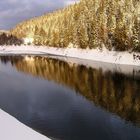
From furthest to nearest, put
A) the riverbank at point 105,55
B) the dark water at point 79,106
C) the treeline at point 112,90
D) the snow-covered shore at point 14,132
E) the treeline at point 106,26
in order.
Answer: the treeline at point 106,26, the riverbank at point 105,55, the treeline at point 112,90, the dark water at point 79,106, the snow-covered shore at point 14,132

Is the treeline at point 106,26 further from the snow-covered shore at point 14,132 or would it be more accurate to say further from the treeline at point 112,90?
the snow-covered shore at point 14,132

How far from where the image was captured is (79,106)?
3319 cm

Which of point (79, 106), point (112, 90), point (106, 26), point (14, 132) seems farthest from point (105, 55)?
point (14, 132)

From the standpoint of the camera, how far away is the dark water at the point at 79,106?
2467 centimetres

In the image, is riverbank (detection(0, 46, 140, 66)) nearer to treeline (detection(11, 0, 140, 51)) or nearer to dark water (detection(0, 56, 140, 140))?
treeline (detection(11, 0, 140, 51))

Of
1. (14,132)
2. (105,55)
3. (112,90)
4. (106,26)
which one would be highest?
(106,26)

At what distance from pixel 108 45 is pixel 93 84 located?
3692 cm

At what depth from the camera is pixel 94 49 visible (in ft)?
301

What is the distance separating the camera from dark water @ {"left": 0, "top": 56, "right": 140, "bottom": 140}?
2467 centimetres

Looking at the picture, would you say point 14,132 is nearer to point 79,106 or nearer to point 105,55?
point 79,106

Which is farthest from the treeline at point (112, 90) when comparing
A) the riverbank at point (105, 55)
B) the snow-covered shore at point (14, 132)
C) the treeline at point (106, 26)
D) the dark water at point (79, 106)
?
the treeline at point (106, 26)

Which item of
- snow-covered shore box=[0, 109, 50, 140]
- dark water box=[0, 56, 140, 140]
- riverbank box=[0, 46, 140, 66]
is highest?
snow-covered shore box=[0, 109, 50, 140]

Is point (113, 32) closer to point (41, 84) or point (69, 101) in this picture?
point (41, 84)

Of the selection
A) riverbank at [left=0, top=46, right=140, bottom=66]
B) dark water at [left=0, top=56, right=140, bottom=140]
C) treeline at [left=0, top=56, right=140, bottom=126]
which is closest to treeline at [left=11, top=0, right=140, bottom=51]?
riverbank at [left=0, top=46, right=140, bottom=66]
